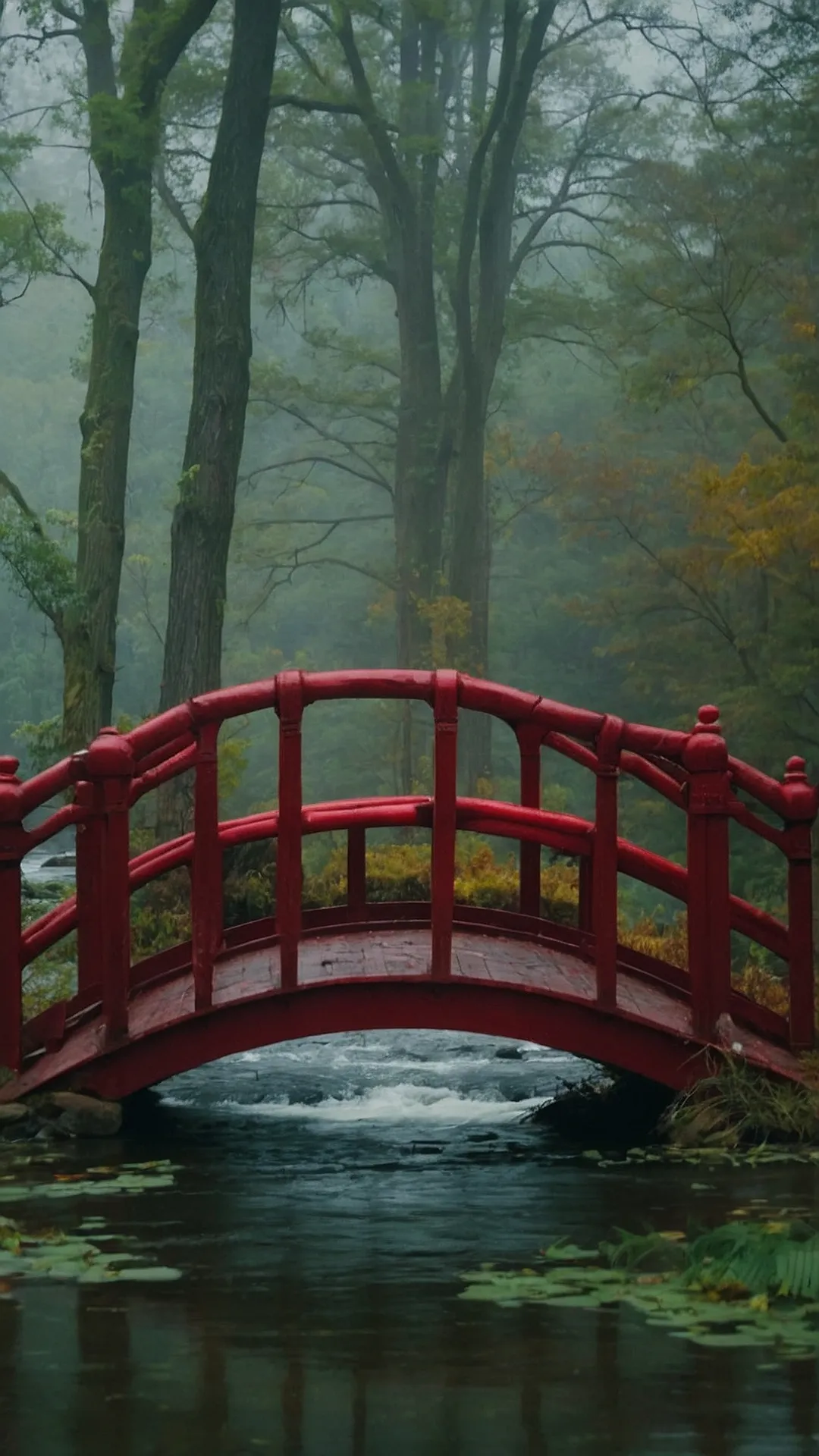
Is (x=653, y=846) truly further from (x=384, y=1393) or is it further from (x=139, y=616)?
(x=384, y=1393)

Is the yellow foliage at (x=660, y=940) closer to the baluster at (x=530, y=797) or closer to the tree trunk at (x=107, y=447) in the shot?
the baluster at (x=530, y=797)

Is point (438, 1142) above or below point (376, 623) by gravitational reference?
below

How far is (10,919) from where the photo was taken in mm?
8414

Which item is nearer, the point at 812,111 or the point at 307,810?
the point at 307,810

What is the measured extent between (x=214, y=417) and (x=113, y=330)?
4.32 ft

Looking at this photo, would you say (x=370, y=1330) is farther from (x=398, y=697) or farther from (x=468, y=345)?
(x=468, y=345)

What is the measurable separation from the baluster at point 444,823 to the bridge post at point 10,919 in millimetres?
1755

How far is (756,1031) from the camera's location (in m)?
8.73

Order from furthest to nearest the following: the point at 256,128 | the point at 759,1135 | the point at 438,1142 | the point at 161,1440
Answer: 1. the point at 256,128
2. the point at 438,1142
3. the point at 759,1135
4. the point at 161,1440

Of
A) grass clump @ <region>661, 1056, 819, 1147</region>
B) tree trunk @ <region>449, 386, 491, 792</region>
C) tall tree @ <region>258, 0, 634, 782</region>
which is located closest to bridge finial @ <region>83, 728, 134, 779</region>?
grass clump @ <region>661, 1056, 819, 1147</region>

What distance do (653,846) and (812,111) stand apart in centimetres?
1083

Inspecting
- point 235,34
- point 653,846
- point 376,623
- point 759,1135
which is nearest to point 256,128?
point 235,34

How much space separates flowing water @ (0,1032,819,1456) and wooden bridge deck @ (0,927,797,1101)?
16.7 inches

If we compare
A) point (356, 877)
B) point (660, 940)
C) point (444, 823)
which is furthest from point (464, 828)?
point (660, 940)
